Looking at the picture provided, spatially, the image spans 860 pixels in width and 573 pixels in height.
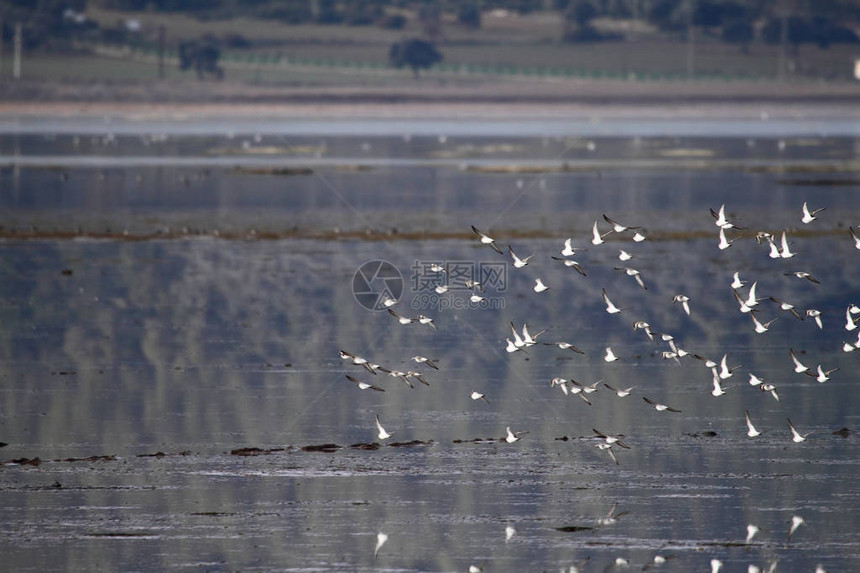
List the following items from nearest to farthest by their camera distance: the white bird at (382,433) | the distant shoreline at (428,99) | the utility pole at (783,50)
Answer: the white bird at (382,433) < the distant shoreline at (428,99) < the utility pole at (783,50)

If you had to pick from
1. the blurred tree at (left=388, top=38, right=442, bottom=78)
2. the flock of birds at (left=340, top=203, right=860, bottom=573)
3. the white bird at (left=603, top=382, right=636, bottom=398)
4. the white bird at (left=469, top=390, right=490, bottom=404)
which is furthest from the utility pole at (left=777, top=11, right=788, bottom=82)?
the white bird at (left=469, top=390, right=490, bottom=404)

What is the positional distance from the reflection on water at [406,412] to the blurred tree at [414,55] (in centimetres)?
13587

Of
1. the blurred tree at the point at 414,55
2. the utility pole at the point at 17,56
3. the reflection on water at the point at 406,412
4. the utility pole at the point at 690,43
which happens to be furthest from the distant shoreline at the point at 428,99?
the reflection on water at the point at 406,412

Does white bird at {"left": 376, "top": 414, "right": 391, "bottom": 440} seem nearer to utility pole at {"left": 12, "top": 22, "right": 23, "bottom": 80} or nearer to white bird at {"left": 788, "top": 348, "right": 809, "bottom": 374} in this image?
white bird at {"left": 788, "top": 348, "right": 809, "bottom": 374}

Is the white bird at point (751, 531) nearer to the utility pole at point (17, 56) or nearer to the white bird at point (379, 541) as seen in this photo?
the white bird at point (379, 541)

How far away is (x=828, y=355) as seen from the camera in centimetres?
2288

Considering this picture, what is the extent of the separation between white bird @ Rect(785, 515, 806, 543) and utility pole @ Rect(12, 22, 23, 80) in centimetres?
14457

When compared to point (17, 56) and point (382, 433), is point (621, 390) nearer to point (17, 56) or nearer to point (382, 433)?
point (382, 433)

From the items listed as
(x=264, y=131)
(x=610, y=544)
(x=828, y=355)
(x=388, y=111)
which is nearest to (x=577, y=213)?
(x=828, y=355)

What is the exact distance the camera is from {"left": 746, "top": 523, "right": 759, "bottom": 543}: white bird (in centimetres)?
1380

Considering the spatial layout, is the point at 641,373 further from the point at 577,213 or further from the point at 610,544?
the point at 577,213

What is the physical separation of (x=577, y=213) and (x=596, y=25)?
15895 centimetres

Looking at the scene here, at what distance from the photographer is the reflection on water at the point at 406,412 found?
13852 millimetres

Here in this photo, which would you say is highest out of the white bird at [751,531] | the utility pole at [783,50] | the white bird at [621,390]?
the white bird at [751,531]
